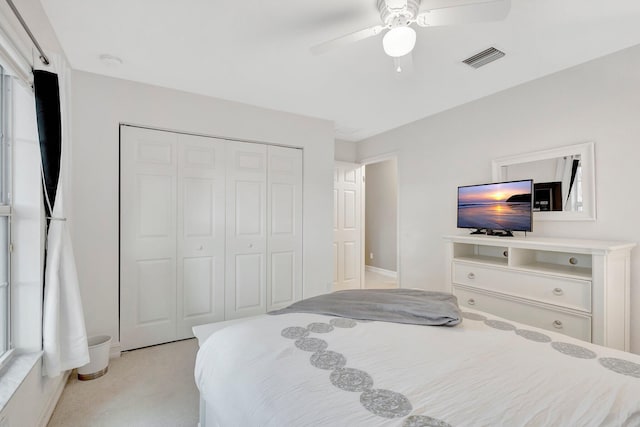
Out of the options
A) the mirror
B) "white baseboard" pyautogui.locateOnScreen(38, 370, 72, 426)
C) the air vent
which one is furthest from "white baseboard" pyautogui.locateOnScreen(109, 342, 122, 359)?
the mirror

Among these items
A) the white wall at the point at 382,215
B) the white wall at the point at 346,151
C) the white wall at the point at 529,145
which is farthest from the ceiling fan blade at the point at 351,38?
the white wall at the point at 382,215

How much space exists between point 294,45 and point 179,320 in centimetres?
260

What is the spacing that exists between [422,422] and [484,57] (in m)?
2.45

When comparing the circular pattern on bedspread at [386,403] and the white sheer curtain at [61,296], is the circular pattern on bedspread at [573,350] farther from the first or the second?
the white sheer curtain at [61,296]

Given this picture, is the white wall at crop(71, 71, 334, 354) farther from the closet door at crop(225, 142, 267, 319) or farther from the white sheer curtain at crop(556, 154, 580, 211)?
the white sheer curtain at crop(556, 154, 580, 211)

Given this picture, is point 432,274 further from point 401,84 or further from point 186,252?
point 186,252

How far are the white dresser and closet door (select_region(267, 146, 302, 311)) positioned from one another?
5.53 feet

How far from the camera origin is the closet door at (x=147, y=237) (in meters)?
2.66

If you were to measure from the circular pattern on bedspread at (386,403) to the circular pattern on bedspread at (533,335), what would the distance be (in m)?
0.81

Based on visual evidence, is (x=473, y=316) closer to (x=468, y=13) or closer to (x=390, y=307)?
(x=390, y=307)

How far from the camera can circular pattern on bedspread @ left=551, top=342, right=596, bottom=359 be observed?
118cm

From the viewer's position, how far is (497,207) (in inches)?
109

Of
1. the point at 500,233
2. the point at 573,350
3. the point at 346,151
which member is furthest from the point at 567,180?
the point at 346,151

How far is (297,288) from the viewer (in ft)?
11.7
